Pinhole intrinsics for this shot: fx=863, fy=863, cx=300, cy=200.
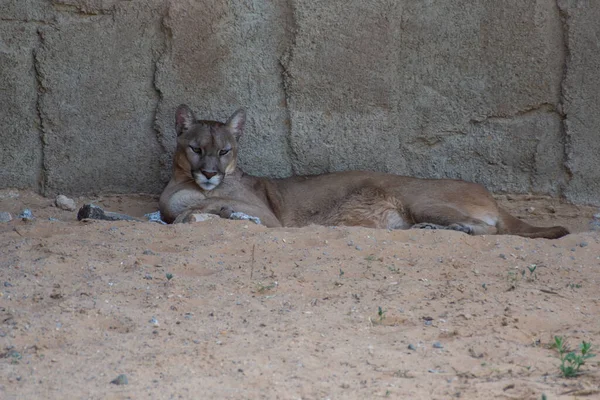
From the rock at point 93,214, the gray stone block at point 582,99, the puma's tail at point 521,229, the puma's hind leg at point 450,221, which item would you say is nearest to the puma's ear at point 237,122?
the rock at point 93,214

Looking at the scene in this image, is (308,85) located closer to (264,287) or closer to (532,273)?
(532,273)

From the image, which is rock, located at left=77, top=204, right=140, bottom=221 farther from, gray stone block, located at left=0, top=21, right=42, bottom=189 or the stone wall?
gray stone block, located at left=0, top=21, right=42, bottom=189

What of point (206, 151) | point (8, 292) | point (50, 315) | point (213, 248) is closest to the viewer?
point (50, 315)

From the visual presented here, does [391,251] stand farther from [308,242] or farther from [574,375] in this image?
[574,375]

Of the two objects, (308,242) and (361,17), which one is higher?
(361,17)

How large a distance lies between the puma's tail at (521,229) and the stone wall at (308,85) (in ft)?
1.96

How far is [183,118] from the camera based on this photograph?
6195 millimetres

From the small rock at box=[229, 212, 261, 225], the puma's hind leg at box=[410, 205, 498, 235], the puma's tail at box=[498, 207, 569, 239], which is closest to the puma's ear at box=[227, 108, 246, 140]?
the small rock at box=[229, 212, 261, 225]

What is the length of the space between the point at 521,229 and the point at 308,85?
6.04 feet

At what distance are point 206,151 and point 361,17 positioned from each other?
148 centimetres

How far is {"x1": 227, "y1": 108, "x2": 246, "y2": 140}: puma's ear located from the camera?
20.3 ft

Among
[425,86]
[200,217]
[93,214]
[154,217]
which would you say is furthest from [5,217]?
[425,86]

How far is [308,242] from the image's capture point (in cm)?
478

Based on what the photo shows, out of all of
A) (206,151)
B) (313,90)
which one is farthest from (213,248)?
(313,90)
